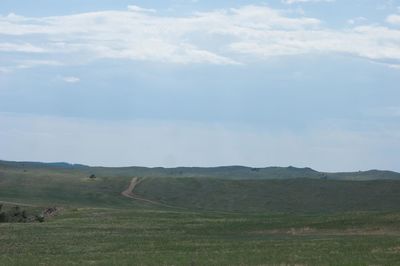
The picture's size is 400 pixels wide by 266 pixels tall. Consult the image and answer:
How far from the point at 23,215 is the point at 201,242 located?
3888 centimetres

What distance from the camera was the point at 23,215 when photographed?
3073 inches

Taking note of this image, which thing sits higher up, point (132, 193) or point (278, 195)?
point (278, 195)

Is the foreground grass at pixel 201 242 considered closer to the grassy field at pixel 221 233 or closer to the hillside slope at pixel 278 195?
the grassy field at pixel 221 233

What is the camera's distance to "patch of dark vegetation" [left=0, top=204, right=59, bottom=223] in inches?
2931

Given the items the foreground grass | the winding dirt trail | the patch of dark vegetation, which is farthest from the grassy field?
the winding dirt trail

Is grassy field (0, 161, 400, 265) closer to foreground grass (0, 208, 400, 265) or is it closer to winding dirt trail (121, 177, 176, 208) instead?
foreground grass (0, 208, 400, 265)

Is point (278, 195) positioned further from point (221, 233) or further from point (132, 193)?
point (221, 233)

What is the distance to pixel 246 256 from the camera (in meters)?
36.0

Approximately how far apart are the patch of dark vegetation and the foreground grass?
640 centimetres

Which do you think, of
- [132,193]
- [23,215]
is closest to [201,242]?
[23,215]

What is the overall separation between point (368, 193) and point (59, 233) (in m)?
71.6

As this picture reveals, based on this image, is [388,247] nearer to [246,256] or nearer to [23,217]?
[246,256]

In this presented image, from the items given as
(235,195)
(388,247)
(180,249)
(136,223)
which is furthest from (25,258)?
(235,195)

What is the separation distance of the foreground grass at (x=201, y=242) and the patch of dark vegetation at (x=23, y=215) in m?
6.40
